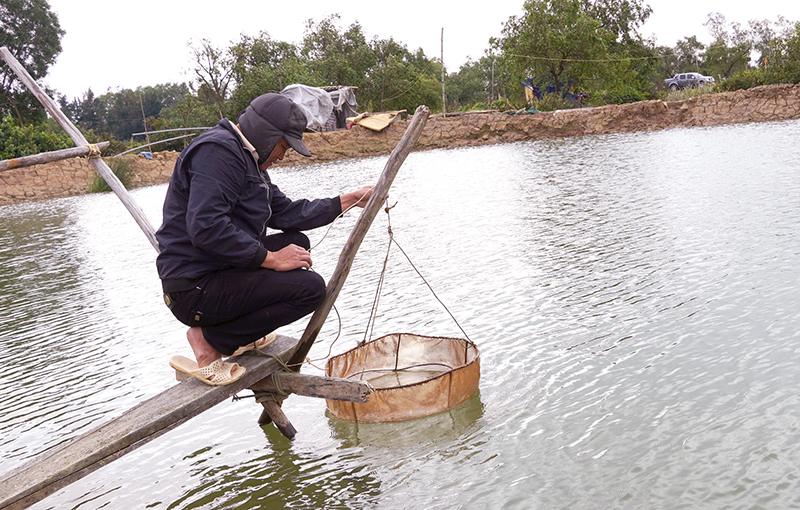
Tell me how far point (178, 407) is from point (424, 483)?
1397mm

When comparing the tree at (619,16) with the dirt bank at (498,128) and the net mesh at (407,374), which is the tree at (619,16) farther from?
the net mesh at (407,374)

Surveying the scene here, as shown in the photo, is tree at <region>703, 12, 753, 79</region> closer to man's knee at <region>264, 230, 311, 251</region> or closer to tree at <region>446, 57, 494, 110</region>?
tree at <region>446, 57, 494, 110</region>

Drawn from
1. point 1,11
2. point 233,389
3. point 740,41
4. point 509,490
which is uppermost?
point 1,11

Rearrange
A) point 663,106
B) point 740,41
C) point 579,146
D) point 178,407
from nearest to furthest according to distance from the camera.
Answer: point 178,407 < point 579,146 < point 663,106 < point 740,41

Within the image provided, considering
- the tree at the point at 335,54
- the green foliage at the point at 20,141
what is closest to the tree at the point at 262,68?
the tree at the point at 335,54

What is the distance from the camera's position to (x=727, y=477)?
3578 mm

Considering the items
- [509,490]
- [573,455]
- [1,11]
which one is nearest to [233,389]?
[509,490]

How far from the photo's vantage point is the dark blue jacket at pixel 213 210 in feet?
10.9

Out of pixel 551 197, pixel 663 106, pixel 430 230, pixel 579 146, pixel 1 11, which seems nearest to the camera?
pixel 430 230

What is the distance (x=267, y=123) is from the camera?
3.63m

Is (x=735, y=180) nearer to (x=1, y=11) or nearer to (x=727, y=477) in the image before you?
(x=727, y=477)

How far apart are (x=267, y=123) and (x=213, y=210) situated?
607 millimetres

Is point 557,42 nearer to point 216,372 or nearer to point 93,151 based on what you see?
point 93,151

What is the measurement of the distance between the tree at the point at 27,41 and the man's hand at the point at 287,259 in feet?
153
